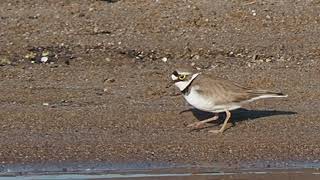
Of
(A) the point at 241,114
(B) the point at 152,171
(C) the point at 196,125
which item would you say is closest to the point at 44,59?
(A) the point at 241,114

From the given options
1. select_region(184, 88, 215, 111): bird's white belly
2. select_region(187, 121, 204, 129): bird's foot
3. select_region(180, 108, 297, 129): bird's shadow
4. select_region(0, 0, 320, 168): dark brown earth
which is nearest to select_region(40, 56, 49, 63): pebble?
select_region(0, 0, 320, 168): dark brown earth

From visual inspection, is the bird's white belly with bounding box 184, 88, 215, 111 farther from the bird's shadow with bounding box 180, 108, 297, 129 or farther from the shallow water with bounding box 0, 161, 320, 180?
the shallow water with bounding box 0, 161, 320, 180

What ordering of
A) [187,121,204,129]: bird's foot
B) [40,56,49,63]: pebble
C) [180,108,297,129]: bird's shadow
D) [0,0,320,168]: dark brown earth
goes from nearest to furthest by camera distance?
[0,0,320,168]: dark brown earth → [187,121,204,129]: bird's foot → [180,108,297,129]: bird's shadow → [40,56,49,63]: pebble

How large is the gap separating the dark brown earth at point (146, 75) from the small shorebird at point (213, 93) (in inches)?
10.6

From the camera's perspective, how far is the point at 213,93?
10.4 m

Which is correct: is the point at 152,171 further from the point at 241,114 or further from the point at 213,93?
the point at 241,114

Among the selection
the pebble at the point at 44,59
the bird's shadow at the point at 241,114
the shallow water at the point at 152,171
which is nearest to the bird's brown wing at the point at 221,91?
the bird's shadow at the point at 241,114

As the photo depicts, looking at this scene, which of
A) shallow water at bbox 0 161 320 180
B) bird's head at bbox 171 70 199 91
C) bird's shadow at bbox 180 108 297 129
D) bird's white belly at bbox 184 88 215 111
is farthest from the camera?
bird's shadow at bbox 180 108 297 129

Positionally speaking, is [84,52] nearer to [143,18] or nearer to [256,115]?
[143,18]

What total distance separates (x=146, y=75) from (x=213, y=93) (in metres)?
2.65

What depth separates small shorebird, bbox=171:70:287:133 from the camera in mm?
10375

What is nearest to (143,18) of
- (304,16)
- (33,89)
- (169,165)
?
(304,16)

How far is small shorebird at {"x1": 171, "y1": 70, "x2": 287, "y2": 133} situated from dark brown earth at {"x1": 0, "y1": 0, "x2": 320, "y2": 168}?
270 millimetres

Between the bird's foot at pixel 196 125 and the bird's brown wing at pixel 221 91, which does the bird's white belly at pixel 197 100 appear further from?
the bird's foot at pixel 196 125
